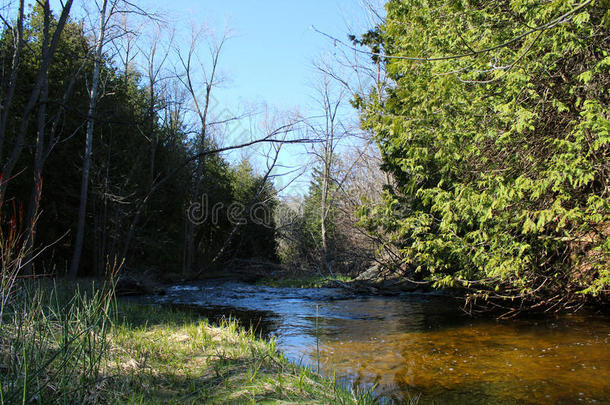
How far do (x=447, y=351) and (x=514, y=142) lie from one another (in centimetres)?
353

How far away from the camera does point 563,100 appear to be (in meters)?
7.02

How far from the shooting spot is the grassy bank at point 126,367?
8.67 feet

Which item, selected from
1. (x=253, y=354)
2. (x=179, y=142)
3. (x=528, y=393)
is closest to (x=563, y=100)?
(x=528, y=393)

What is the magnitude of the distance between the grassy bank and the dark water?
0.66m

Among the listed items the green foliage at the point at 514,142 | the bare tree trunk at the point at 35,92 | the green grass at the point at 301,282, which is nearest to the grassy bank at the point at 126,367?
the bare tree trunk at the point at 35,92

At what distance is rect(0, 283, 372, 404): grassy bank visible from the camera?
2643 mm

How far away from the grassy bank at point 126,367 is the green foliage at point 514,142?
4.11 metres

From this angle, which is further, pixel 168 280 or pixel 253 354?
pixel 168 280

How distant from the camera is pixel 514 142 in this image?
23.5 feet

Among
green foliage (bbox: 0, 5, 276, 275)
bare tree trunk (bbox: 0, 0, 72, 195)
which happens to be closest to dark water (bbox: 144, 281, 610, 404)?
bare tree trunk (bbox: 0, 0, 72, 195)

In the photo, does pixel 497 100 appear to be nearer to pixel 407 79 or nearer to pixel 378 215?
pixel 407 79

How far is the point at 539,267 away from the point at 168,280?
14556 millimetres

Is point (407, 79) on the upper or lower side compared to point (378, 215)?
upper

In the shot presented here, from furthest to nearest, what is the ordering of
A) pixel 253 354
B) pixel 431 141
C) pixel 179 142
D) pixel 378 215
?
pixel 179 142 < pixel 378 215 < pixel 431 141 < pixel 253 354
